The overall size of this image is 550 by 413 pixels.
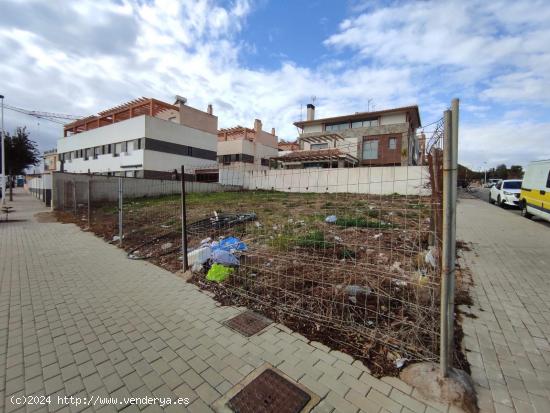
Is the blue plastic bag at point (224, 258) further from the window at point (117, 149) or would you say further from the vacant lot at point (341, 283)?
the window at point (117, 149)

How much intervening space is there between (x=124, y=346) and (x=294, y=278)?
92.5 inches

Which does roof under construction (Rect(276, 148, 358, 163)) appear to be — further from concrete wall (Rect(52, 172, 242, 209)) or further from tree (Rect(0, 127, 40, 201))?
tree (Rect(0, 127, 40, 201))

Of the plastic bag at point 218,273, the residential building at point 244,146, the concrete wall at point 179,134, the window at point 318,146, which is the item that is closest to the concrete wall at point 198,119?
the concrete wall at point 179,134

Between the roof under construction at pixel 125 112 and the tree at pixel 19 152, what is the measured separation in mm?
7829

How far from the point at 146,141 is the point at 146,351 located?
26299mm

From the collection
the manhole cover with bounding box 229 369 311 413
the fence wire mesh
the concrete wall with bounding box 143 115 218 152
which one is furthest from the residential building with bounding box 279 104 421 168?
the manhole cover with bounding box 229 369 311 413

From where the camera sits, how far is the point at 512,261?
5.50 m

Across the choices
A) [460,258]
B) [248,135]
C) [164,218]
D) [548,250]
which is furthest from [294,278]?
[248,135]

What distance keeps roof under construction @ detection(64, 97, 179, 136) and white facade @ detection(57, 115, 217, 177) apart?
1969 millimetres

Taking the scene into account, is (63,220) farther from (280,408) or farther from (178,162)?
(178,162)

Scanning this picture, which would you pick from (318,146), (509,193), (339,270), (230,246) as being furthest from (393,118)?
(230,246)

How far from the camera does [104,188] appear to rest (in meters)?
19.2

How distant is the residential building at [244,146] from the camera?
3622 centimetres

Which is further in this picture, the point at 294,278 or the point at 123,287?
the point at 123,287
